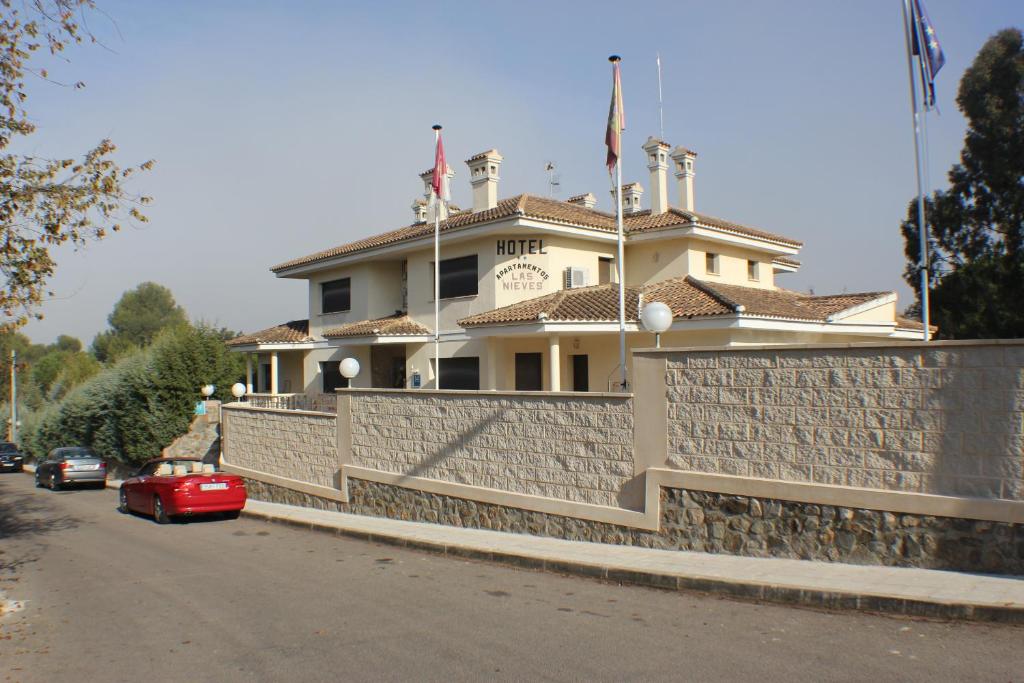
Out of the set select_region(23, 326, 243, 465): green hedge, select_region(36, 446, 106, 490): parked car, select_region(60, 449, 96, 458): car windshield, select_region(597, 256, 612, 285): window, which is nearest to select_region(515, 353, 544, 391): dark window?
select_region(597, 256, 612, 285): window

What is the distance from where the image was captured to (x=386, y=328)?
75.9 feet

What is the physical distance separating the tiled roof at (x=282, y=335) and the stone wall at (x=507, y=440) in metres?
12.6

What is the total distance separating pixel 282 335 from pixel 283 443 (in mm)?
10013

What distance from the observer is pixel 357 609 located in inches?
355

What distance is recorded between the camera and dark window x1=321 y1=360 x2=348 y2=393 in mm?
27312

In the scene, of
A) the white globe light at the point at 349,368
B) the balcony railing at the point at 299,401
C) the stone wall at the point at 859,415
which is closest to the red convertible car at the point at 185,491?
the white globe light at the point at 349,368

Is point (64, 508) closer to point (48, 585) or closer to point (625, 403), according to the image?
point (48, 585)

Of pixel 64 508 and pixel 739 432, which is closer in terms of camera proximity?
pixel 739 432

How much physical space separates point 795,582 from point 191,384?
26052 mm

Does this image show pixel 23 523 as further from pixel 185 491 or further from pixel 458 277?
pixel 458 277

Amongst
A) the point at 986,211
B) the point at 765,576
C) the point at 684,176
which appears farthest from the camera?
the point at 986,211

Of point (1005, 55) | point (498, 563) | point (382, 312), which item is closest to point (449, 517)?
Answer: point (498, 563)

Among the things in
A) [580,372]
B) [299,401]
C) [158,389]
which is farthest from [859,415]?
[158,389]

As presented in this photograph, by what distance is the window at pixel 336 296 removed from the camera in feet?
90.4
